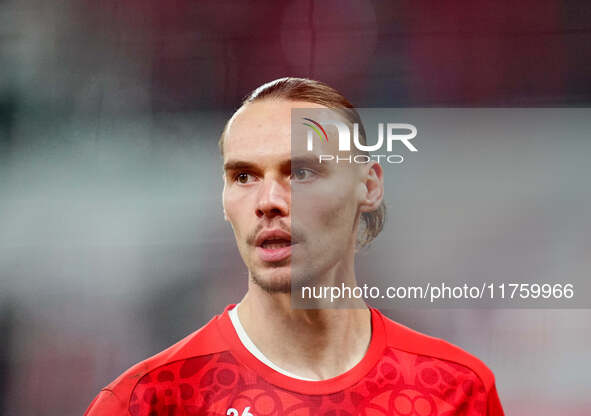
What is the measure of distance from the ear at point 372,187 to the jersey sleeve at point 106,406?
1.02 meters

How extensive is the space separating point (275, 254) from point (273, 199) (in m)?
0.18

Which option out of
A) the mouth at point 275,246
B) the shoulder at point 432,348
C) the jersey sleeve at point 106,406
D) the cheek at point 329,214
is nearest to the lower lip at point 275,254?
the mouth at point 275,246

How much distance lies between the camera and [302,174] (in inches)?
71.1

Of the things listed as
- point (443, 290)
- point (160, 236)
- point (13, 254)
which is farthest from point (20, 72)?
point (443, 290)

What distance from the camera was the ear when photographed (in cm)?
189

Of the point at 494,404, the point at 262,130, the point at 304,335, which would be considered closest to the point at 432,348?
the point at 494,404

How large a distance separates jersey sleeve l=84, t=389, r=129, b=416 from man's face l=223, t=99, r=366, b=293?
23.3 inches

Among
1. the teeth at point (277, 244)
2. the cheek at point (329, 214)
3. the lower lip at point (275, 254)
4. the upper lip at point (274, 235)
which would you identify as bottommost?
the lower lip at point (275, 254)

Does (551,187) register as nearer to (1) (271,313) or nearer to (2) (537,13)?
(2) (537,13)

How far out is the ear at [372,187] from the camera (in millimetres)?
1891

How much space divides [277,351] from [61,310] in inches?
32.6

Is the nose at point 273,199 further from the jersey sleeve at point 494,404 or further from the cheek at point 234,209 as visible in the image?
the jersey sleeve at point 494,404

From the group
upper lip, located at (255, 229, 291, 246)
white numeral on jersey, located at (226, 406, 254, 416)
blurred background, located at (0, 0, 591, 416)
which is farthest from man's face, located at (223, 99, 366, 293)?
white numeral on jersey, located at (226, 406, 254, 416)

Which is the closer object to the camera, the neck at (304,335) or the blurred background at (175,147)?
the neck at (304,335)
